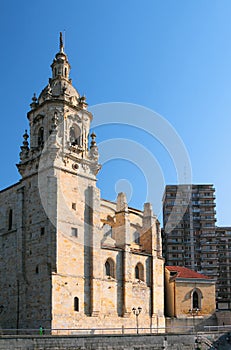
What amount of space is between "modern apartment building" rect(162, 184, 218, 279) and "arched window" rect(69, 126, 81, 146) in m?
45.3

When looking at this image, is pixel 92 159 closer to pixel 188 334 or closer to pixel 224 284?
pixel 188 334

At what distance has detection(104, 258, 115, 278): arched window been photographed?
50.4m

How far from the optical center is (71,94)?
51.4 metres

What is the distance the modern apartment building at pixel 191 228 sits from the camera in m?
91.0

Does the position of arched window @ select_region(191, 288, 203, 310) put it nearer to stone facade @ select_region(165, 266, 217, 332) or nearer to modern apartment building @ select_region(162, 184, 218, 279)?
stone facade @ select_region(165, 266, 217, 332)

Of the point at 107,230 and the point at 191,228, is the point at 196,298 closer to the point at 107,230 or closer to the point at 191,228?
the point at 107,230

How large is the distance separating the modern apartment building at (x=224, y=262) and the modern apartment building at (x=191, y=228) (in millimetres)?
6827

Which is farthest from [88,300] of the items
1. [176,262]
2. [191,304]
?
[176,262]

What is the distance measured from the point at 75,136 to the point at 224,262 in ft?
193

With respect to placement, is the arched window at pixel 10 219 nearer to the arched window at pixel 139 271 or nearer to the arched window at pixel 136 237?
the arched window at pixel 139 271

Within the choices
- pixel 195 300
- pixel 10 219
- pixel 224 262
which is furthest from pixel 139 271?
pixel 224 262

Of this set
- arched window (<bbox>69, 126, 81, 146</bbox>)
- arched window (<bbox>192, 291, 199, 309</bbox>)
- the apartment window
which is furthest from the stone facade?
arched window (<bbox>69, 126, 81, 146</bbox>)

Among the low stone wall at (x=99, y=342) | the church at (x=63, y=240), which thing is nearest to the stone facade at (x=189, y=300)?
the church at (x=63, y=240)

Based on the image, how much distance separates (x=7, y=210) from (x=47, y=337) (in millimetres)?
19772
